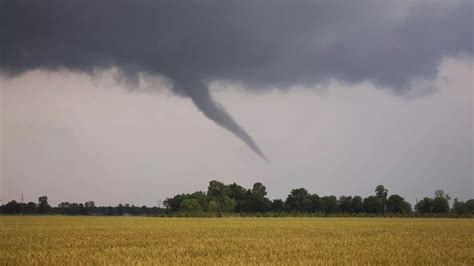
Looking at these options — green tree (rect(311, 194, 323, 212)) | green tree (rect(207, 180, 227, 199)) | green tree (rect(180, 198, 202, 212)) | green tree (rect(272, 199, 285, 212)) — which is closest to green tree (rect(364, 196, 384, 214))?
green tree (rect(311, 194, 323, 212))

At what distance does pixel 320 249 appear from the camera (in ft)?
65.3

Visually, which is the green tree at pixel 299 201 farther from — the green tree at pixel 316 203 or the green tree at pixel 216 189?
the green tree at pixel 216 189

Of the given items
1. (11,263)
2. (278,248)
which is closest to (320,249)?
(278,248)

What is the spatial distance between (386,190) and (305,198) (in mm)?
32054

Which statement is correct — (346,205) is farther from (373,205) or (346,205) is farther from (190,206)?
(190,206)

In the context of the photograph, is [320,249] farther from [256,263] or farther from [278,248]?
[256,263]

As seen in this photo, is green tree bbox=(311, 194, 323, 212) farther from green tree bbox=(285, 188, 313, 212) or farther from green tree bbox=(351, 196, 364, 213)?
green tree bbox=(351, 196, 364, 213)

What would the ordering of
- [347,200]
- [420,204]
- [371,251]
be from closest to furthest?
[371,251] → [420,204] → [347,200]

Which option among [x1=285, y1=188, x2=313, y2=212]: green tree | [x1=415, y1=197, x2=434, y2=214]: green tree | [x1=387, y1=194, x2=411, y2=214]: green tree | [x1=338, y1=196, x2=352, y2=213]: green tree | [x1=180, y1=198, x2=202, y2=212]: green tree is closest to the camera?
[x1=180, y1=198, x2=202, y2=212]: green tree

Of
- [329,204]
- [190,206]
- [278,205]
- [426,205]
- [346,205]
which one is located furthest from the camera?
[278,205]

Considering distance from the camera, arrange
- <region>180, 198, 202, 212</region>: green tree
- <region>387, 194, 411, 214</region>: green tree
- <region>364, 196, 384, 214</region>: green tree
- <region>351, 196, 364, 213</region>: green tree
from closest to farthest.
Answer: <region>180, 198, 202, 212</region>: green tree
<region>364, 196, 384, 214</region>: green tree
<region>387, 194, 411, 214</region>: green tree
<region>351, 196, 364, 213</region>: green tree

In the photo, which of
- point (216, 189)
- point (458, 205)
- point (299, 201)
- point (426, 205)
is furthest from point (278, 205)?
point (458, 205)

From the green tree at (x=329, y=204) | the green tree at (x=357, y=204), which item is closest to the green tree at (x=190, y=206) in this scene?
the green tree at (x=329, y=204)

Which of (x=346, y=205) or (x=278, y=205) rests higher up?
(x=278, y=205)
